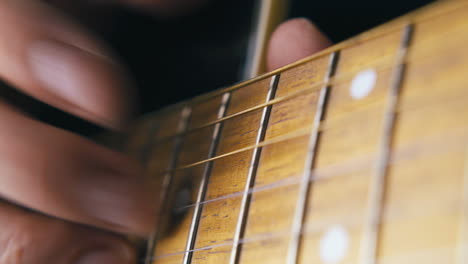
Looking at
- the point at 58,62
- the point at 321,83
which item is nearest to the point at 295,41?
the point at 321,83

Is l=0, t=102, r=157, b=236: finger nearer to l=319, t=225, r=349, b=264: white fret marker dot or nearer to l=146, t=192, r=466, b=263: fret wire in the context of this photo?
l=146, t=192, r=466, b=263: fret wire

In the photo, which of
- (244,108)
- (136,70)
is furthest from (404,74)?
(136,70)

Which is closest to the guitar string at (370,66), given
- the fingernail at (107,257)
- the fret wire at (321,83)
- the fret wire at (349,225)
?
the fret wire at (321,83)

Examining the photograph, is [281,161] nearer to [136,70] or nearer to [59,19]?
[59,19]

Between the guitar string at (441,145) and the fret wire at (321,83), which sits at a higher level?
the fret wire at (321,83)

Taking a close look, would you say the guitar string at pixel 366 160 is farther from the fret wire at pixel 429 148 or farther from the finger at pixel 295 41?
the finger at pixel 295 41

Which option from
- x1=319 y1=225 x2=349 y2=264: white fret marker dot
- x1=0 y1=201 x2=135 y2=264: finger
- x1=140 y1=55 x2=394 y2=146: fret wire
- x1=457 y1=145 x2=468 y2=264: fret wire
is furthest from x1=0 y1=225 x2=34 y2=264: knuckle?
x1=457 y1=145 x2=468 y2=264: fret wire
